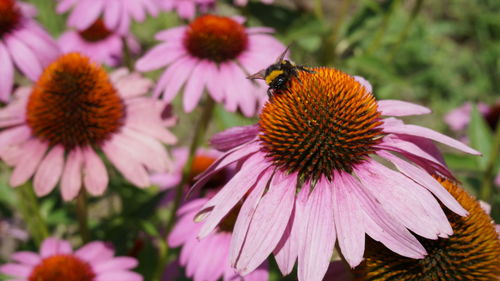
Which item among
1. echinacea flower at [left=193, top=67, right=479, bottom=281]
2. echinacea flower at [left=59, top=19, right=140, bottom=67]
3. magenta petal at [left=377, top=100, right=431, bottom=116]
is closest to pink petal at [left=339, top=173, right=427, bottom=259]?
echinacea flower at [left=193, top=67, right=479, bottom=281]

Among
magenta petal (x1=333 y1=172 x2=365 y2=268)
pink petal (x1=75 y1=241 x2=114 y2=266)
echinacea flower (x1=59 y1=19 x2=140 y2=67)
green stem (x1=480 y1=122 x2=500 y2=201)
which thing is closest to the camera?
magenta petal (x1=333 y1=172 x2=365 y2=268)

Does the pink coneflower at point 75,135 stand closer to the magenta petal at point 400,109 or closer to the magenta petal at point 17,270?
the magenta petal at point 17,270

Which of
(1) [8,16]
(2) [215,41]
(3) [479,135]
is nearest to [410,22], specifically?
(3) [479,135]

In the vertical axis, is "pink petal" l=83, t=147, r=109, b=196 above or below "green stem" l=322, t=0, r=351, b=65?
below

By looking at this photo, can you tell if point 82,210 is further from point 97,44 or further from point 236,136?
point 97,44

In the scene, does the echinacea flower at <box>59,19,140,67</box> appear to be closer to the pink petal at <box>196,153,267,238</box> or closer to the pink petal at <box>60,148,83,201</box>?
the pink petal at <box>60,148,83,201</box>

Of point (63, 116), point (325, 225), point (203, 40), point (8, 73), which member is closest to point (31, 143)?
point (63, 116)

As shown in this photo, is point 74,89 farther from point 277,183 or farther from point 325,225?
point 325,225
